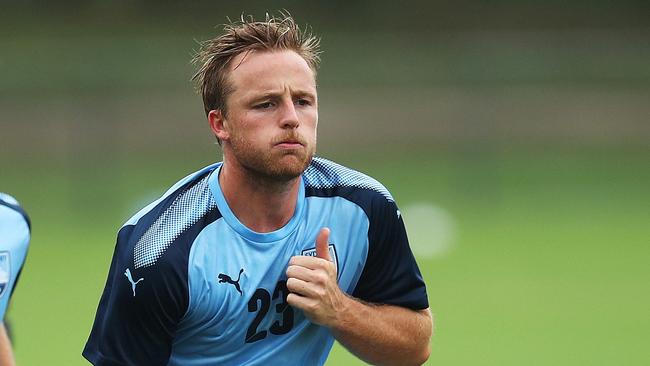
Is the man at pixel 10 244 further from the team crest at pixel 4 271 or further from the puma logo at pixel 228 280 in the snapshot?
the puma logo at pixel 228 280

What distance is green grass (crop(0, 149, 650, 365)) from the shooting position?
9.59m

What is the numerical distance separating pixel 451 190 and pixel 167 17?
29.2 ft

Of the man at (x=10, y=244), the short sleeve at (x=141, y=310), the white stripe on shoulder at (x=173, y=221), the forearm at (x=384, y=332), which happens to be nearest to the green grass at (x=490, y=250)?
the forearm at (x=384, y=332)

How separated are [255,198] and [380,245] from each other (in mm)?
526

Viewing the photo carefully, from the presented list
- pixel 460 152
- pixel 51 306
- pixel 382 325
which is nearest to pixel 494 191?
pixel 460 152

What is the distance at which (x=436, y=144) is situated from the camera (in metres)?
18.6

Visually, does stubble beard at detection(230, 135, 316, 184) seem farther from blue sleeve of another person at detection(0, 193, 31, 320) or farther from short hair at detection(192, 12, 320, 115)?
blue sleeve of another person at detection(0, 193, 31, 320)

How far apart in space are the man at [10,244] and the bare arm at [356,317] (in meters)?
0.95

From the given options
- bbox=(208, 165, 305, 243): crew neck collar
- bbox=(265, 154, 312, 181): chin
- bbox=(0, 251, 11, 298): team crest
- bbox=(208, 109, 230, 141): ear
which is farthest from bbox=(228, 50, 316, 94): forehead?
bbox=(0, 251, 11, 298): team crest

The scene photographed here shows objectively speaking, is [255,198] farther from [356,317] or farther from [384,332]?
[384,332]

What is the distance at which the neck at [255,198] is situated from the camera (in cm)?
453

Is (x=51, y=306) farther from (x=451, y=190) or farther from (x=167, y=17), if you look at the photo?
(x=167, y=17)

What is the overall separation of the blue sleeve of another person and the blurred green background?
16.9 feet

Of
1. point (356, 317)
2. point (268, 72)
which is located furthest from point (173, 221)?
point (356, 317)
